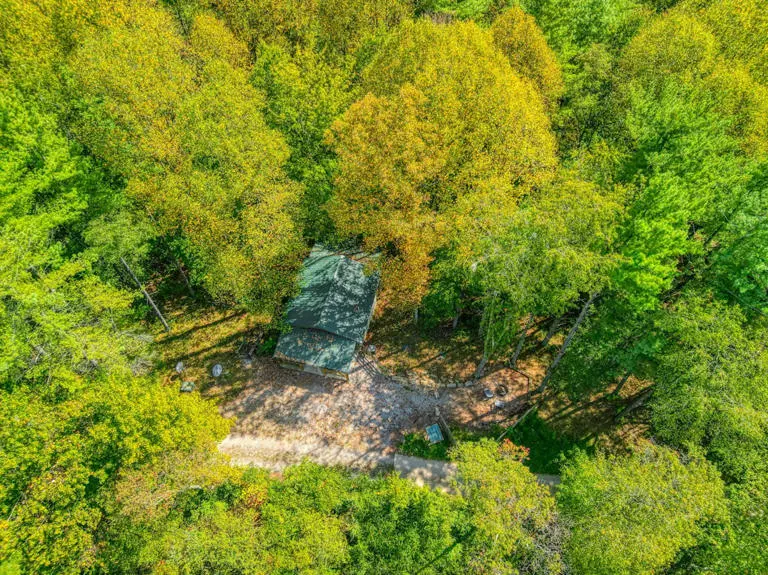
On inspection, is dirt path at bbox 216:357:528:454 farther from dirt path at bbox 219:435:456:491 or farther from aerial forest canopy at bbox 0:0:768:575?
aerial forest canopy at bbox 0:0:768:575

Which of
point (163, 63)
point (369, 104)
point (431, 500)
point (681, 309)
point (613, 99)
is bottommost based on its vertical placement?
point (431, 500)

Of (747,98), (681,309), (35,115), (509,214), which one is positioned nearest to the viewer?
(681,309)

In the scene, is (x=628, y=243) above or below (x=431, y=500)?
above

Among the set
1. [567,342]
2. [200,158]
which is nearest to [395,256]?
[567,342]

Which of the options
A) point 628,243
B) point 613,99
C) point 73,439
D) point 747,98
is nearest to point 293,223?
point 73,439

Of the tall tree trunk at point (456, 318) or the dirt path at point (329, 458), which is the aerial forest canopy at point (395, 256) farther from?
the dirt path at point (329, 458)

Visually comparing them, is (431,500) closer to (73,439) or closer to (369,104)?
(73,439)

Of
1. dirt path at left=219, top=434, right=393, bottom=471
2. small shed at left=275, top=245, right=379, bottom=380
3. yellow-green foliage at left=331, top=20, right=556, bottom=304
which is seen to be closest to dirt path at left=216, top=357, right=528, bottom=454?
dirt path at left=219, top=434, right=393, bottom=471

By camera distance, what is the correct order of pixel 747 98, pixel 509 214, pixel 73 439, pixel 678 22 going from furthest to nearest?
1. pixel 678 22
2. pixel 747 98
3. pixel 509 214
4. pixel 73 439
